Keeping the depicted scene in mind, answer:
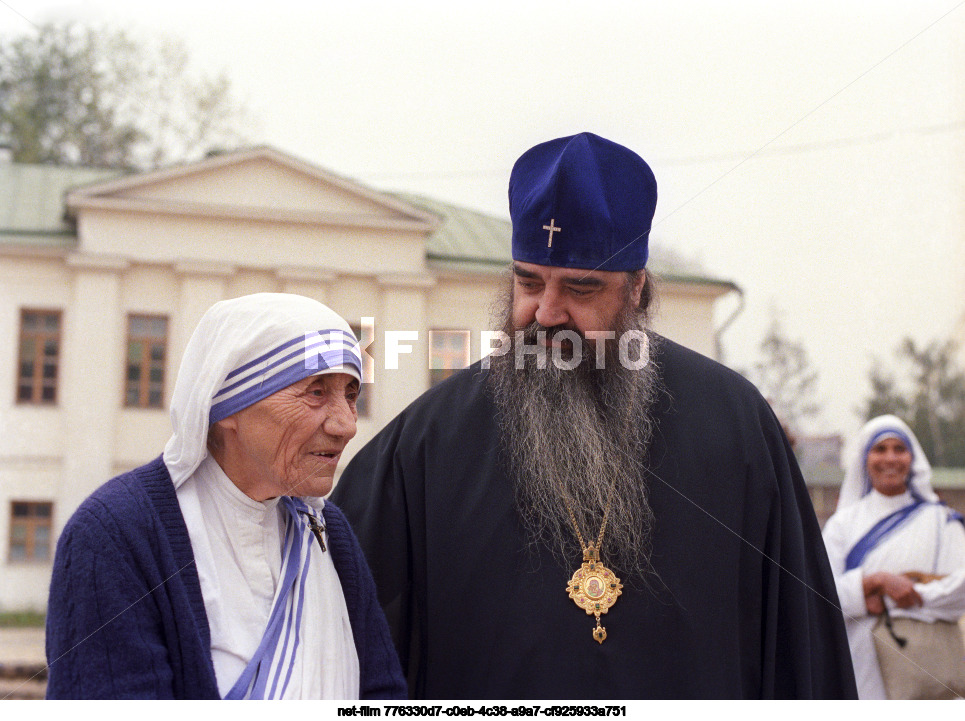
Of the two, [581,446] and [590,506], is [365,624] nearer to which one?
[590,506]

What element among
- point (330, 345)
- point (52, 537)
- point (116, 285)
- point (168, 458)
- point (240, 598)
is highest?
point (116, 285)

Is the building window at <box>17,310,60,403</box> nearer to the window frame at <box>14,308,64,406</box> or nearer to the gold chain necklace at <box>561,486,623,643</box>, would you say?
the window frame at <box>14,308,64,406</box>

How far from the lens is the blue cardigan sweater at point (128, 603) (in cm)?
153

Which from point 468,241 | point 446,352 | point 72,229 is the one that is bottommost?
point 446,352

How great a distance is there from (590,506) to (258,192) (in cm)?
488

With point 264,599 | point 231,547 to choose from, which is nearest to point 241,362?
point 231,547

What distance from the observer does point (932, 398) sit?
247 inches

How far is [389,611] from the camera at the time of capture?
2379 millimetres

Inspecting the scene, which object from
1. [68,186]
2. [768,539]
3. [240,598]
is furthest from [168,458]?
[68,186]

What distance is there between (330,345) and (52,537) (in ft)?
22.4

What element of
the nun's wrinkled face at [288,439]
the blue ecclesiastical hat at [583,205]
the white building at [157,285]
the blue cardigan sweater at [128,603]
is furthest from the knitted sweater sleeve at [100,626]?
the white building at [157,285]

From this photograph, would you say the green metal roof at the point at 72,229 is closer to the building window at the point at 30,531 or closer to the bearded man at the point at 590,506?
the bearded man at the point at 590,506

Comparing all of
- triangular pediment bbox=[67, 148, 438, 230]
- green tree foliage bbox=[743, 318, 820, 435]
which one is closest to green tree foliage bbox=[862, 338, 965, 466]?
green tree foliage bbox=[743, 318, 820, 435]

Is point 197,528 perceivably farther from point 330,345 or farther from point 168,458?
point 330,345
